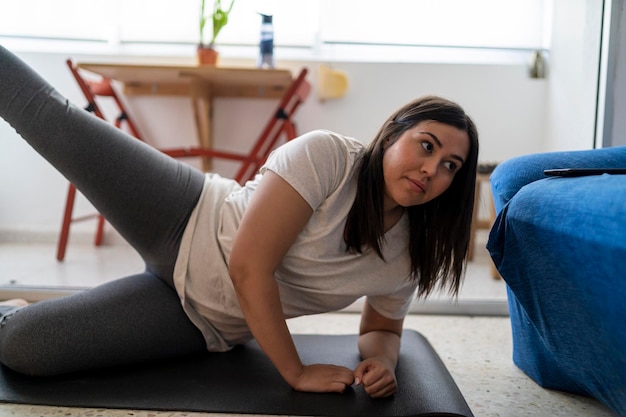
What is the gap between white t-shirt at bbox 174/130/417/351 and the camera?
0.99 meters

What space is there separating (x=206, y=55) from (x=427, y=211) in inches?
57.6

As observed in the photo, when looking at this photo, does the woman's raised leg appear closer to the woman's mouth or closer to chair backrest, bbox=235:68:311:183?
the woman's mouth

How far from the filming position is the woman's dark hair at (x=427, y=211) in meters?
0.96

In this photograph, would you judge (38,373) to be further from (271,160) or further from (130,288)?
(271,160)

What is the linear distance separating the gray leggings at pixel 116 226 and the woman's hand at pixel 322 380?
0.27 meters

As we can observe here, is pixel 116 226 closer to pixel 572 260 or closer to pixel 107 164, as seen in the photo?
pixel 107 164

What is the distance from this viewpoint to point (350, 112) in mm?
2473

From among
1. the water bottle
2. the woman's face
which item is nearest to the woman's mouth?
the woman's face

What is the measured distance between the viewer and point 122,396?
0.95 meters

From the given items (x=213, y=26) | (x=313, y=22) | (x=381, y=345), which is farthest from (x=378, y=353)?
(x=313, y=22)

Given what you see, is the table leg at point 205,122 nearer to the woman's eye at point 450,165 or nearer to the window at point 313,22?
the window at point 313,22

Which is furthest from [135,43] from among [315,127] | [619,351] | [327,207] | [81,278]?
[619,351]

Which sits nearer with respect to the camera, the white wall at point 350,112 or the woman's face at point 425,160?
the woman's face at point 425,160

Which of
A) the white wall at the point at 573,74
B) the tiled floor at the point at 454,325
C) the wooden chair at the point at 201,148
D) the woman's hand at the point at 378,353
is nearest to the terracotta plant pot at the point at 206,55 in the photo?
the wooden chair at the point at 201,148
